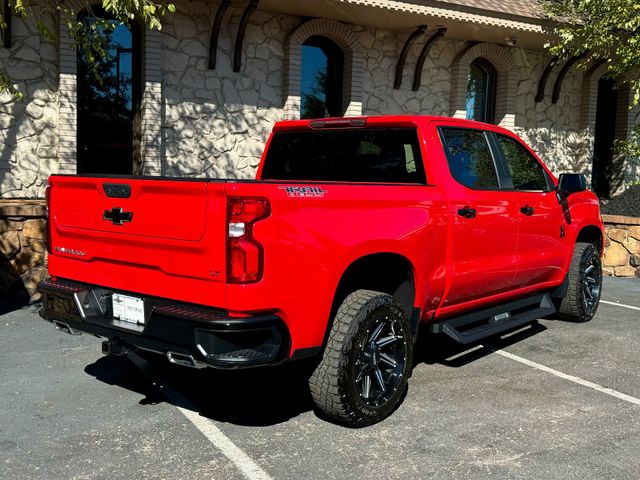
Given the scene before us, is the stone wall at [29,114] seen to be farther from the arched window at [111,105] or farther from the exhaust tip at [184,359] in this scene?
the exhaust tip at [184,359]

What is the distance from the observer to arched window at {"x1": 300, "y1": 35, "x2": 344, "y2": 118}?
1280 cm

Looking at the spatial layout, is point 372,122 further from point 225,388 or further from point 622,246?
point 622,246

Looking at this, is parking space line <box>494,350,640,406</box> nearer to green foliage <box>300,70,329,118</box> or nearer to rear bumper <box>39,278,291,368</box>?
rear bumper <box>39,278,291,368</box>

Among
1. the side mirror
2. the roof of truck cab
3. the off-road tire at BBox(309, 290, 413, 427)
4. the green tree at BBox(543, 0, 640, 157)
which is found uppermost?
the green tree at BBox(543, 0, 640, 157)

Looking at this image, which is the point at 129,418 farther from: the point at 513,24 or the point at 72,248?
the point at 513,24

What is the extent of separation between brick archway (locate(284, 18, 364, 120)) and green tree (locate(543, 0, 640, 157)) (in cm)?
352

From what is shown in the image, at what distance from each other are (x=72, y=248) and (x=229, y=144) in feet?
25.0

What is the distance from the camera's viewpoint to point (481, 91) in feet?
49.0

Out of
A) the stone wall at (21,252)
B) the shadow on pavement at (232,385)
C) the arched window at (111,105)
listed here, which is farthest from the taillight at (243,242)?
the arched window at (111,105)

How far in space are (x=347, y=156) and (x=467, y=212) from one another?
100 centimetres

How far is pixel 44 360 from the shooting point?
18.2 feet

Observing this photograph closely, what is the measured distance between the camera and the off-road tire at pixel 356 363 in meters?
3.92

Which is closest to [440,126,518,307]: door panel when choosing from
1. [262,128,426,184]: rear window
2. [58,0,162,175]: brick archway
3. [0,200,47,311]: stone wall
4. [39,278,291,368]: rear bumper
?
[262,128,426,184]: rear window

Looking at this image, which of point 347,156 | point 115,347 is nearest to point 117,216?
point 115,347
